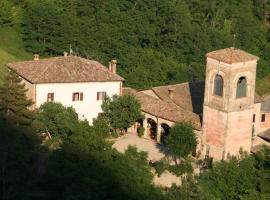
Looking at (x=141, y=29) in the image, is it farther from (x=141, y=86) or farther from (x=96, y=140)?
(x=96, y=140)

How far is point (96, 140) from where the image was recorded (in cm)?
4819

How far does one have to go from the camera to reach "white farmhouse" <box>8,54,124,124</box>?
187ft

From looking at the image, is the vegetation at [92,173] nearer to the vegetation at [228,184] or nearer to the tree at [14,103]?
the vegetation at [228,184]

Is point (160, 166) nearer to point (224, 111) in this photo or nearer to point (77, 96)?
point (224, 111)

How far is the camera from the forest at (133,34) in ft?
234

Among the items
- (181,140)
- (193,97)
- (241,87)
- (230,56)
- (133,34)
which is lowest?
(181,140)

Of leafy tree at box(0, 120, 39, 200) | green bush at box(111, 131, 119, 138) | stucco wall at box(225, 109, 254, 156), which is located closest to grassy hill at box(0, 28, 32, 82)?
green bush at box(111, 131, 119, 138)

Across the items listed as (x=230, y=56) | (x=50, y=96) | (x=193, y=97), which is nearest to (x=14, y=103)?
(x=50, y=96)

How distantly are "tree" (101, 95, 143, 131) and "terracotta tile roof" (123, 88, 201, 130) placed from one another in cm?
92

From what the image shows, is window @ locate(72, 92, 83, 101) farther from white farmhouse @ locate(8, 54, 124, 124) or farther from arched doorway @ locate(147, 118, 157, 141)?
arched doorway @ locate(147, 118, 157, 141)

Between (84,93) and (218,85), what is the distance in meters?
8.03

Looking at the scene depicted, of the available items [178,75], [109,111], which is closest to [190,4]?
[178,75]

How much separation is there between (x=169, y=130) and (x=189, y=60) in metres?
20.3

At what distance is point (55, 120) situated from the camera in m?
54.2
